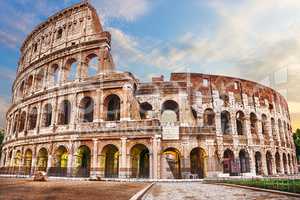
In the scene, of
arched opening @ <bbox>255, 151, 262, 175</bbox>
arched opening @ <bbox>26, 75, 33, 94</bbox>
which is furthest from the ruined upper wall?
arched opening @ <bbox>255, 151, 262, 175</bbox>

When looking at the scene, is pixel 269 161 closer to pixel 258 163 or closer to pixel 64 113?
pixel 258 163

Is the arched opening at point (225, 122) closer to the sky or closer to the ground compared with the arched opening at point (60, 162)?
closer to the sky

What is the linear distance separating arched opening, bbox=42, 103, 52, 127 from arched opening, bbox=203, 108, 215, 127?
51.7 feet

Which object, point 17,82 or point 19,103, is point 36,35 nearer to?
point 17,82

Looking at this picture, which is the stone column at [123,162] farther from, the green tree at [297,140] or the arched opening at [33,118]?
the green tree at [297,140]

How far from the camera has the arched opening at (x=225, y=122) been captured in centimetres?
2462

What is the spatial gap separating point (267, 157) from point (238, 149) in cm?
563

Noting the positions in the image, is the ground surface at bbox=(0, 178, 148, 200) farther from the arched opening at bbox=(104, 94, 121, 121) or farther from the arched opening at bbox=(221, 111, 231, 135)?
the arched opening at bbox=(221, 111, 231, 135)

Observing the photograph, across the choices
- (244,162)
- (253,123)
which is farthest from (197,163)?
(253,123)

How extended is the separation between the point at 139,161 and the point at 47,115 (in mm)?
10268

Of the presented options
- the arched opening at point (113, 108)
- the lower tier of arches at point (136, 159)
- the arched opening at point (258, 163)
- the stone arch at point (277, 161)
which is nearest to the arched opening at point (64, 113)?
the lower tier of arches at point (136, 159)

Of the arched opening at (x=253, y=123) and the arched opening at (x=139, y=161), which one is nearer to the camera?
the arched opening at (x=139, y=161)

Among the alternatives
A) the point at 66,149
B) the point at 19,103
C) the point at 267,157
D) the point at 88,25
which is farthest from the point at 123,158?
the point at 267,157

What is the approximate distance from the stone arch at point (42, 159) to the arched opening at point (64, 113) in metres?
2.92
